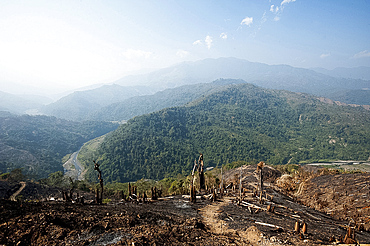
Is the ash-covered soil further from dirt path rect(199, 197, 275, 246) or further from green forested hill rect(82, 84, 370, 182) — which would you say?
green forested hill rect(82, 84, 370, 182)

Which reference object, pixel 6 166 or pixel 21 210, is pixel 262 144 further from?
pixel 6 166

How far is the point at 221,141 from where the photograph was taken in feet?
458

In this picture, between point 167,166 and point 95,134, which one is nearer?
point 167,166

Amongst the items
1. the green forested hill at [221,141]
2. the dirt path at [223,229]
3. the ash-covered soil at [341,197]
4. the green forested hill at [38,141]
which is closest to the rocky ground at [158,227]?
the dirt path at [223,229]

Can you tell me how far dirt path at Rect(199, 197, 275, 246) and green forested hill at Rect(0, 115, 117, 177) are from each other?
3568 inches

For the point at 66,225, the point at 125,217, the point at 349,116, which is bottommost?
the point at 349,116

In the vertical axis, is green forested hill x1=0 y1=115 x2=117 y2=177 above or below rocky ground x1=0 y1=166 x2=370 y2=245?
below

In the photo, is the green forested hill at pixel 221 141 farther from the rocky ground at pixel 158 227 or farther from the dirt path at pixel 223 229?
the rocky ground at pixel 158 227

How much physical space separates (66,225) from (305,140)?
183869 millimetres

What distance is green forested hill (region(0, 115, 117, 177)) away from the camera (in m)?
93.4

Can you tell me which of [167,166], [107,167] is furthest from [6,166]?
[167,166]

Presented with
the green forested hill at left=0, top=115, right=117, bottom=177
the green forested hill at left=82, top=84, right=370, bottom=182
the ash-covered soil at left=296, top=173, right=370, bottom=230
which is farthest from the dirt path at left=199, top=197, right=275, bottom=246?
the green forested hill at left=82, top=84, right=370, bottom=182

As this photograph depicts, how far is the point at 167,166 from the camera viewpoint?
357ft

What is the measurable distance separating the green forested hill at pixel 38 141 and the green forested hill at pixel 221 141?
29344 millimetres
